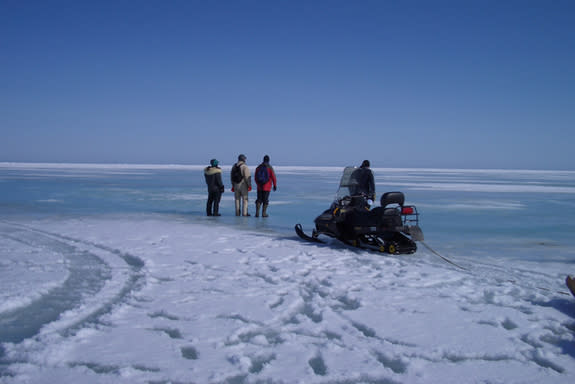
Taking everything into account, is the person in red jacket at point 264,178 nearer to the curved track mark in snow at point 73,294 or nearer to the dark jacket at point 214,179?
the dark jacket at point 214,179

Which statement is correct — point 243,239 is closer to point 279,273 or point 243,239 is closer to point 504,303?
point 279,273

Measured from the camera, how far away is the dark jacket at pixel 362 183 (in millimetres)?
6996

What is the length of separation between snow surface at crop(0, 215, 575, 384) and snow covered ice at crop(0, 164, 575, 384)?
1 centimetres

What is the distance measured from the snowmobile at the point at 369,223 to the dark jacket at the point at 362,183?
0.9 inches

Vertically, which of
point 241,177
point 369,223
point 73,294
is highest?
point 241,177

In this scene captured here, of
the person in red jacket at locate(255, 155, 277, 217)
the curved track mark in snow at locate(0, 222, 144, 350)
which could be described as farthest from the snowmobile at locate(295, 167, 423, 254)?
the curved track mark in snow at locate(0, 222, 144, 350)

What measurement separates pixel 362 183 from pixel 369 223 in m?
1.17

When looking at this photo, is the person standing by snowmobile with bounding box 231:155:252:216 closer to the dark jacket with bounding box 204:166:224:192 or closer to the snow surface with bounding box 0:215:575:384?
the dark jacket with bounding box 204:166:224:192

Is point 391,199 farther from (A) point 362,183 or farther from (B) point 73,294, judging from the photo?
(B) point 73,294

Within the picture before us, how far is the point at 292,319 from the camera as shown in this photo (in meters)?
3.54

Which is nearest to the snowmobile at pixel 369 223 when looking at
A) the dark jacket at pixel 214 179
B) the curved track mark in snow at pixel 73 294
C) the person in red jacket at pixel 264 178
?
the person in red jacket at pixel 264 178

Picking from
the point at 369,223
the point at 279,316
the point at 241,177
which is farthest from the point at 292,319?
the point at 241,177

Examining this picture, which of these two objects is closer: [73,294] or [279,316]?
[279,316]

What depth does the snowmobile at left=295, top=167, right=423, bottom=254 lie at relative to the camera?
5.83 metres
